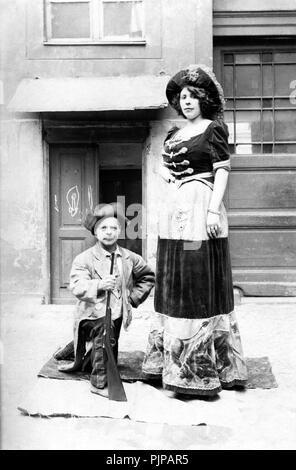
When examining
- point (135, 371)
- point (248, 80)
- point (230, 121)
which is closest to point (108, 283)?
point (135, 371)

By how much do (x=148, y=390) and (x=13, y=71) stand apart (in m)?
5.06

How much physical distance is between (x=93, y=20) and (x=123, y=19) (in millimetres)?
380

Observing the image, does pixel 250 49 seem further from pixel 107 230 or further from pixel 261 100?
pixel 107 230

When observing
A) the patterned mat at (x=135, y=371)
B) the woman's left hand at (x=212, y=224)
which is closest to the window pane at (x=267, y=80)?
the patterned mat at (x=135, y=371)

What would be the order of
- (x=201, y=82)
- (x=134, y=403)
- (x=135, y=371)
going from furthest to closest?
(x=135, y=371), (x=201, y=82), (x=134, y=403)

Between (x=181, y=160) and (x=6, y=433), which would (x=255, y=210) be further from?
(x=6, y=433)

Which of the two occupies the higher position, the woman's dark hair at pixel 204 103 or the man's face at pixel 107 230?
the woman's dark hair at pixel 204 103

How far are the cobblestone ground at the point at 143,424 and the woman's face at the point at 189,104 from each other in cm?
197

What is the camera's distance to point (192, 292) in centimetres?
422

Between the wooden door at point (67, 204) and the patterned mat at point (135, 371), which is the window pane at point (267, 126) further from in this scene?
the patterned mat at point (135, 371)

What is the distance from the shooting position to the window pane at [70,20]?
8.03m

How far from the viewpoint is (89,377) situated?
15.1 feet

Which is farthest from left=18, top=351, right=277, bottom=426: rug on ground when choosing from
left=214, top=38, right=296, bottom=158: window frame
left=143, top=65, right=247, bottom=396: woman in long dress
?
left=214, top=38, right=296, bottom=158: window frame

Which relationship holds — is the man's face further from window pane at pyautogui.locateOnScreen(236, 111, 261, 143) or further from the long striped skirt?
window pane at pyautogui.locateOnScreen(236, 111, 261, 143)
